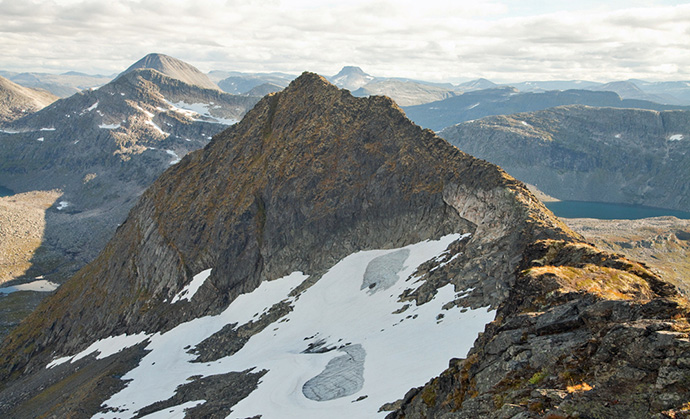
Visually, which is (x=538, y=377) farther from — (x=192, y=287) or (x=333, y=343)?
(x=192, y=287)

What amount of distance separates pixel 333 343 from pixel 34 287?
16919cm

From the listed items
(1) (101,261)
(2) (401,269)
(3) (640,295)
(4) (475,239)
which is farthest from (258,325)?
(1) (101,261)

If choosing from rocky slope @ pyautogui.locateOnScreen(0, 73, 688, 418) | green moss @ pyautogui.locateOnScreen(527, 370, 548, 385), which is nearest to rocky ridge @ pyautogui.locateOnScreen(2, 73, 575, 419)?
rocky slope @ pyautogui.locateOnScreen(0, 73, 688, 418)

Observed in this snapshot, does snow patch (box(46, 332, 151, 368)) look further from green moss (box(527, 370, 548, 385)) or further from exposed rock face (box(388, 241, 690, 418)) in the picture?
green moss (box(527, 370, 548, 385))

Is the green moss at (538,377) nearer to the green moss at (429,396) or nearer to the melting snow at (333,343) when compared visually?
the green moss at (429,396)

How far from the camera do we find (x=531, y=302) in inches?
826

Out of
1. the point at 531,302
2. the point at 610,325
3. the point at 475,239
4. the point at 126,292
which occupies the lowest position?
the point at 126,292

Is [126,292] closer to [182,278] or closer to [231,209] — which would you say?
[182,278]

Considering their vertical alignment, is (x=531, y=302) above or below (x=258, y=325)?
above

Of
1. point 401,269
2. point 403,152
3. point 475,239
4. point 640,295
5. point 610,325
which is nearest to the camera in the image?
point 610,325

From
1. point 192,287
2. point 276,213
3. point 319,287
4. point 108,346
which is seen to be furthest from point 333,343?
point 108,346

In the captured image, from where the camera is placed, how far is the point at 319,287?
211 feet

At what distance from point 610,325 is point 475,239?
33.6 m

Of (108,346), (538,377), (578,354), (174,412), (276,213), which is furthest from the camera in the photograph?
(276,213)
